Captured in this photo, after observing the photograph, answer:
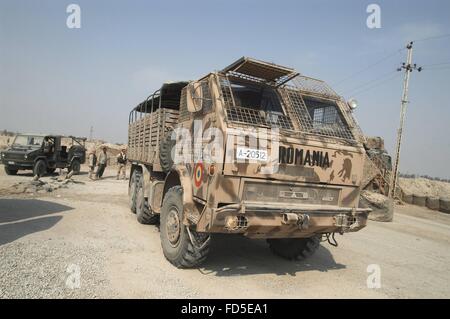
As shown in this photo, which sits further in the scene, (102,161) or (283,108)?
(102,161)

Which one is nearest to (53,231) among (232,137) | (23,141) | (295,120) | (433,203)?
(232,137)

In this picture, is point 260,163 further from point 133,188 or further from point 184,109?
point 133,188

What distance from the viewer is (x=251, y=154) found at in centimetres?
399

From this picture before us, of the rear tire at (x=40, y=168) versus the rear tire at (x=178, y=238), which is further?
the rear tire at (x=40, y=168)

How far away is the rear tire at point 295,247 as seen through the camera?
532 centimetres

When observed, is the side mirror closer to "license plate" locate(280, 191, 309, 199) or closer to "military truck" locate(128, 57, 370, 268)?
"military truck" locate(128, 57, 370, 268)

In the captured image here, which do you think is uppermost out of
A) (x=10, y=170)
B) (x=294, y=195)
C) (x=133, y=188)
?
(x=294, y=195)

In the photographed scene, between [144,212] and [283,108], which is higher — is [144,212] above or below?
below

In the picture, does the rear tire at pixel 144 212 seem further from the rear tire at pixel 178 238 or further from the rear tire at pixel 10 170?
the rear tire at pixel 10 170

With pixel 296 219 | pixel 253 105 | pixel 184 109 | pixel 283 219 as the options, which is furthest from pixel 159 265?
pixel 253 105

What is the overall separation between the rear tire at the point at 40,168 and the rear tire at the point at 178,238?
12.2m

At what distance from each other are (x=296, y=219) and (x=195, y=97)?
2078 mm

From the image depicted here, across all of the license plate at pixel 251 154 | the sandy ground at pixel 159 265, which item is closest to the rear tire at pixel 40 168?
the sandy ground at pixel 159 265

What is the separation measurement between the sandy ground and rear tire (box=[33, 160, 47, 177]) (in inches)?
301
